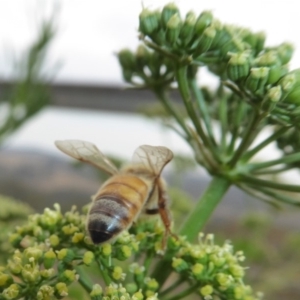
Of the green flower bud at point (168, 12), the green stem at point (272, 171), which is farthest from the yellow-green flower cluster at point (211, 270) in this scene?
the green flower bud at point (168, 12)

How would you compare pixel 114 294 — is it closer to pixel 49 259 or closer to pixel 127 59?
pixel 49 259

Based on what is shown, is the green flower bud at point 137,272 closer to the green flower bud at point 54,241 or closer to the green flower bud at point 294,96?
the green flower bud at point 54,241

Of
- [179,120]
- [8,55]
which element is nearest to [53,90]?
[8,55]

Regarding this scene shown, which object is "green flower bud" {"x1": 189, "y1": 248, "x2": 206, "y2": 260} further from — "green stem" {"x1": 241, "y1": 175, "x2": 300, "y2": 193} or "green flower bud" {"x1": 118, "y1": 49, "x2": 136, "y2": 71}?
"green flower bud" {"x1": 118, "y1": 49, "x2": 136, "y2": 71}

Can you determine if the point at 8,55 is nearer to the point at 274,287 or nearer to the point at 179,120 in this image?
the point at 274,287

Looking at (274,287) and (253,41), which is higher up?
(274,287)

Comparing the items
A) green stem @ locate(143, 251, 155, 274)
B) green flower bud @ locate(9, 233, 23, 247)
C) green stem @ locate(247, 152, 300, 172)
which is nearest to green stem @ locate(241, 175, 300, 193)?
green stem @ locate(247, 152, 300, 172)
